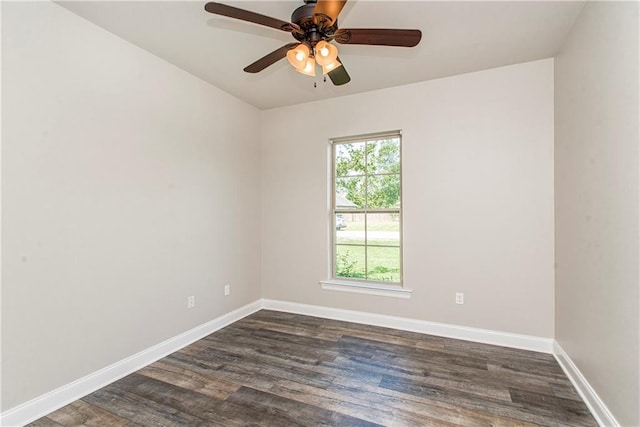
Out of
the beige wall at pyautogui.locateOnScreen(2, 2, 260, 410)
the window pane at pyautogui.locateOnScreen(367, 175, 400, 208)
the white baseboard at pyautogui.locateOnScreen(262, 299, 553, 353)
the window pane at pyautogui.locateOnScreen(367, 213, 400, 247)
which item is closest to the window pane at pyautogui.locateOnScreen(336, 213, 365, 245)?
the window pane at pyautogui.locateOnScreen(367, 213, 400, 247)

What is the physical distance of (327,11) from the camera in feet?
5.21

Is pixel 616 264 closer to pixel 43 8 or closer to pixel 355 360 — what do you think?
pixel 355 360

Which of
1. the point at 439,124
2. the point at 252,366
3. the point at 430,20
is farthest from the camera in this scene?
the point at 439,124

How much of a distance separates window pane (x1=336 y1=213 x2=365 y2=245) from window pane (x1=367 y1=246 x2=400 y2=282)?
190mm

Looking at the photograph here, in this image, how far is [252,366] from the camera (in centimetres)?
254

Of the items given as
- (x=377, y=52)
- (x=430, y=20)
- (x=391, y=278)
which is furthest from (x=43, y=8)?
(x=391, y=278)

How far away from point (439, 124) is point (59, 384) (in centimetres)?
380

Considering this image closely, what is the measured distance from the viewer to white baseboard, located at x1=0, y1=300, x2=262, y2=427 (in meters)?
1.84

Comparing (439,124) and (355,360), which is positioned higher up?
(439,124)

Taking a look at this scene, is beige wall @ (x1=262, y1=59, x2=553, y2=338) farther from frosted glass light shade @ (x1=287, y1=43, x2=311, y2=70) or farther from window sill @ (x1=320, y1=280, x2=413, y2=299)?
frosted glass light shade @ (x1=287, y1=43, x2=311, y2=70)

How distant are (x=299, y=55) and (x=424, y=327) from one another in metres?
2.84

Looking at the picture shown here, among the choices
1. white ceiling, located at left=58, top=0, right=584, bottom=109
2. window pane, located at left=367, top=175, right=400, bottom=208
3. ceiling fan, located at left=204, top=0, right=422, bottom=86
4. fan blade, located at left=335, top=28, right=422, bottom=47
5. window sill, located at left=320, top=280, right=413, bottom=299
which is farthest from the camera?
window pane, located at left=367, top=175, right=400, bottom=208

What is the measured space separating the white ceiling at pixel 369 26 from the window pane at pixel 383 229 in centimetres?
147

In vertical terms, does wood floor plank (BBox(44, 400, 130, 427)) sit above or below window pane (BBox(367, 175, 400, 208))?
below
